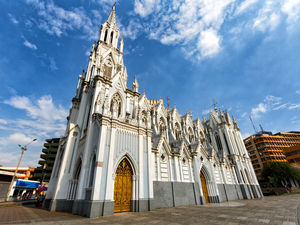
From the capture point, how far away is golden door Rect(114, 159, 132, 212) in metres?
11.7

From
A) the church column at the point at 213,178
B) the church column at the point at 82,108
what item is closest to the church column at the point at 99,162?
the church column at the point at 82,108

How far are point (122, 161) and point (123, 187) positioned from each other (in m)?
2.06

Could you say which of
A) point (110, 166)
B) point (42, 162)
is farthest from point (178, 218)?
point (42, 162)

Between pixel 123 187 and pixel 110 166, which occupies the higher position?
pixel 110 166

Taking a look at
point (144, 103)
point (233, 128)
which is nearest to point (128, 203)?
point (144, 103)

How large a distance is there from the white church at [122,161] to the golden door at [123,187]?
68mm

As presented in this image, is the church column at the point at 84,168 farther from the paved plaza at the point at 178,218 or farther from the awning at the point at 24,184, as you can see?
the awning at the point at 24,184

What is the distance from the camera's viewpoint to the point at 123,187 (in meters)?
12.3

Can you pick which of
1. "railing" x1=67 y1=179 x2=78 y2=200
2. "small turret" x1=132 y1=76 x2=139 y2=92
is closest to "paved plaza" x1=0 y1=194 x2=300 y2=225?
"railing" x1=67 y1=179 x2=78 y2=200

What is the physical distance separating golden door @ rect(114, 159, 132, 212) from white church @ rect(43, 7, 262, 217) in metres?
0.07

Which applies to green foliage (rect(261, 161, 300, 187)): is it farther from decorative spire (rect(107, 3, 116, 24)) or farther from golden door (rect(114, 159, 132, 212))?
decorative spire (rect(107, 3, 116, 24))

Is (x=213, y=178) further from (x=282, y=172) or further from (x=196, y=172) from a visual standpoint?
(x=282, y=172)

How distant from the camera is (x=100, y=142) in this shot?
11820 millimetres

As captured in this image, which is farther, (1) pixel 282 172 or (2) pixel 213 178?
(1) pixel 282 172
